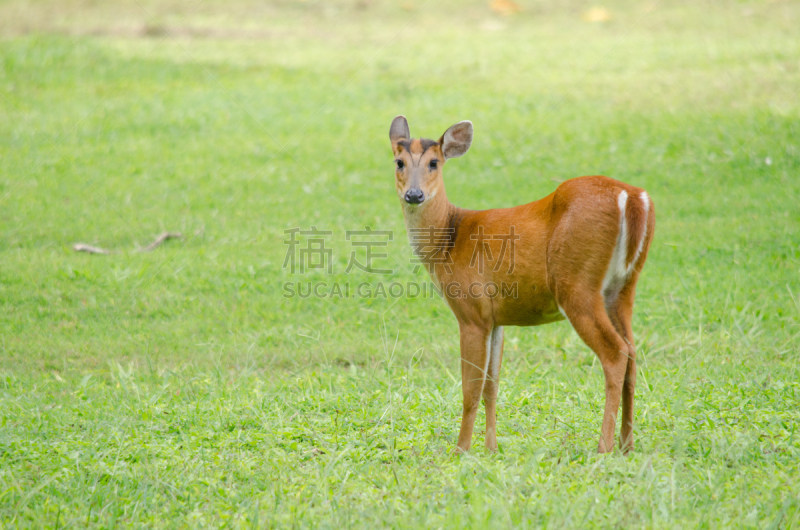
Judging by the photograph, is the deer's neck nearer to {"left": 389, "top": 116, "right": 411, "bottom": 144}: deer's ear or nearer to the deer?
the deer

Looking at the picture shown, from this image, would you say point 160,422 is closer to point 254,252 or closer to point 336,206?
point 254,252

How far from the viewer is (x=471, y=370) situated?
468 centimetres

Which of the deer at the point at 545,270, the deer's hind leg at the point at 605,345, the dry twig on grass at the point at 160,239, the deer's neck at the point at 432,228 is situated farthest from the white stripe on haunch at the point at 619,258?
the dry twig on grass at the point at 160,239

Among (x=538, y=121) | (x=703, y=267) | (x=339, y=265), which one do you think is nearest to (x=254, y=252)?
(x=339, y=265)

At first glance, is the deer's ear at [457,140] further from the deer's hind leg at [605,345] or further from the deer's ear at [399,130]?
the deer's hind leg at [605,345]

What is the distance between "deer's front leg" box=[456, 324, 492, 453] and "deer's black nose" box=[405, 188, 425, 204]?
0.88 metres

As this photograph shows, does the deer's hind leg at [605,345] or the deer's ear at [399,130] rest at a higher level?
the deer's ear at [399,130]

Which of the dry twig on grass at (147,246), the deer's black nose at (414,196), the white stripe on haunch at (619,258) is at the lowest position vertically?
the dry twig on grass at (147,246)

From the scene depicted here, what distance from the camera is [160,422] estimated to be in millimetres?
5055

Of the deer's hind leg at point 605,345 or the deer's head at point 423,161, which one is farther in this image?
the deer's head at point 423,161

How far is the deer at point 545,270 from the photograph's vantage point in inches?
170

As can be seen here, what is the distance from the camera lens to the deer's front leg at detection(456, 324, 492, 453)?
465 centimetres

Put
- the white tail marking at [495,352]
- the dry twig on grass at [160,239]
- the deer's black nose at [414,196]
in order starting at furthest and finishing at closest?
the dry twig on grass at [160,239] → the deer's black nose at [414,196] → the white tail marking at [495,352]

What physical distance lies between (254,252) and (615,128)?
19.3 feet
